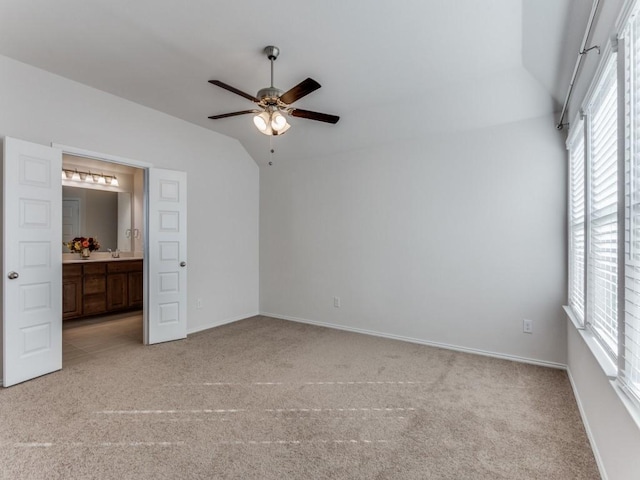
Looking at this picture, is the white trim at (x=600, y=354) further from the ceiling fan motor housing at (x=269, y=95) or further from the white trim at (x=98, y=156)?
the white trim at (x=98, y=156)

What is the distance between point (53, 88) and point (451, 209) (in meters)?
4.17

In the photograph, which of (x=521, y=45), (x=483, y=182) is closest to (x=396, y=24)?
(x=521, y=45)

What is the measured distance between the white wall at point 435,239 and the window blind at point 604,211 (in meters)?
1.06

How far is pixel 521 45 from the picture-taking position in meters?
2.59

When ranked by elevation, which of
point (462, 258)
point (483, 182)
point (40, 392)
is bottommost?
point (40, 392)

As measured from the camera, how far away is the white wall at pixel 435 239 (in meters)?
3.27

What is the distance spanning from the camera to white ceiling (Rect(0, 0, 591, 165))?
87.7 inches

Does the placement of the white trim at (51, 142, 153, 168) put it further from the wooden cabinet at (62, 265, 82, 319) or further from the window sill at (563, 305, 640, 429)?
the window sill at (563, 305, 640, 429)

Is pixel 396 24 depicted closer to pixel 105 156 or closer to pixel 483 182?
pixel 483 182

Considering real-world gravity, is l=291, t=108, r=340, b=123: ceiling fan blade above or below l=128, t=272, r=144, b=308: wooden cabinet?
above

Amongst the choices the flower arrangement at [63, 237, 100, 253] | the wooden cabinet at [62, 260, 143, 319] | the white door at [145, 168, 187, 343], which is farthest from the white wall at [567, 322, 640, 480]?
the flower arrangement at [63, 237, 100, 253]

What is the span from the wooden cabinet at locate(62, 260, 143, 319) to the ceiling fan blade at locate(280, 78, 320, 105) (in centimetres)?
423

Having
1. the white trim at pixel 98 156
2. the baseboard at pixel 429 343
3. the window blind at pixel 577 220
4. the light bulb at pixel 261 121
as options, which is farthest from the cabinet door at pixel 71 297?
the window blind at pixel 577 220

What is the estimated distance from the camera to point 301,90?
2420 mm
